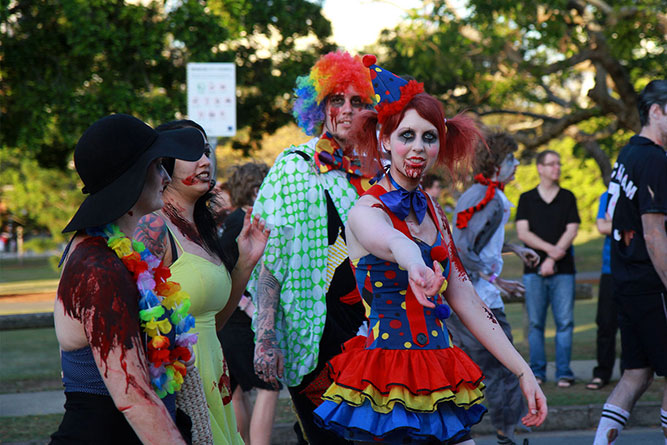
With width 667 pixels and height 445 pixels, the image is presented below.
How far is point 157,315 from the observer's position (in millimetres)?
2295

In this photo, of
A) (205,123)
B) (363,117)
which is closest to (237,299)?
(363,117)

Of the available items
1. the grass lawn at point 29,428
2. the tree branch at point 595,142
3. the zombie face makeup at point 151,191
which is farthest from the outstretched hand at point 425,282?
the tree branch at point 595,142

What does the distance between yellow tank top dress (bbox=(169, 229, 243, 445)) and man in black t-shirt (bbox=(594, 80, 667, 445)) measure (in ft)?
8.44

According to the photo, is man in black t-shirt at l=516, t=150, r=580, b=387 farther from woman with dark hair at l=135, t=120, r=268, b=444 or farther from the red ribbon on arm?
woman with dark hair at l=135, t=120, r=268, b=444

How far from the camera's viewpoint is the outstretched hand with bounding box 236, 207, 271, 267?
354cm

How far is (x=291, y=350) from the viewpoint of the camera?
4203 millimetres

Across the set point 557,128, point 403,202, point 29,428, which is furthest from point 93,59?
point 403,202

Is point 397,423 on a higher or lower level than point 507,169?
lower

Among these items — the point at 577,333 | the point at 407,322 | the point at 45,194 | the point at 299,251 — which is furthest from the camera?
the point at 45,194

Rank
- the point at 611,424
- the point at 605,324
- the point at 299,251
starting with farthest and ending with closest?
the point at 605,324, the point at 611,424, the point at 299,251

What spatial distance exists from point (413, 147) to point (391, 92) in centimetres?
28

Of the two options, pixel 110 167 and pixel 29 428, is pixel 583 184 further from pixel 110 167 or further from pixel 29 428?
pixel 110 167

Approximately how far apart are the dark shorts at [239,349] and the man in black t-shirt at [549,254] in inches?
143

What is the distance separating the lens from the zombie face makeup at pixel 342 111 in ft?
14.7
